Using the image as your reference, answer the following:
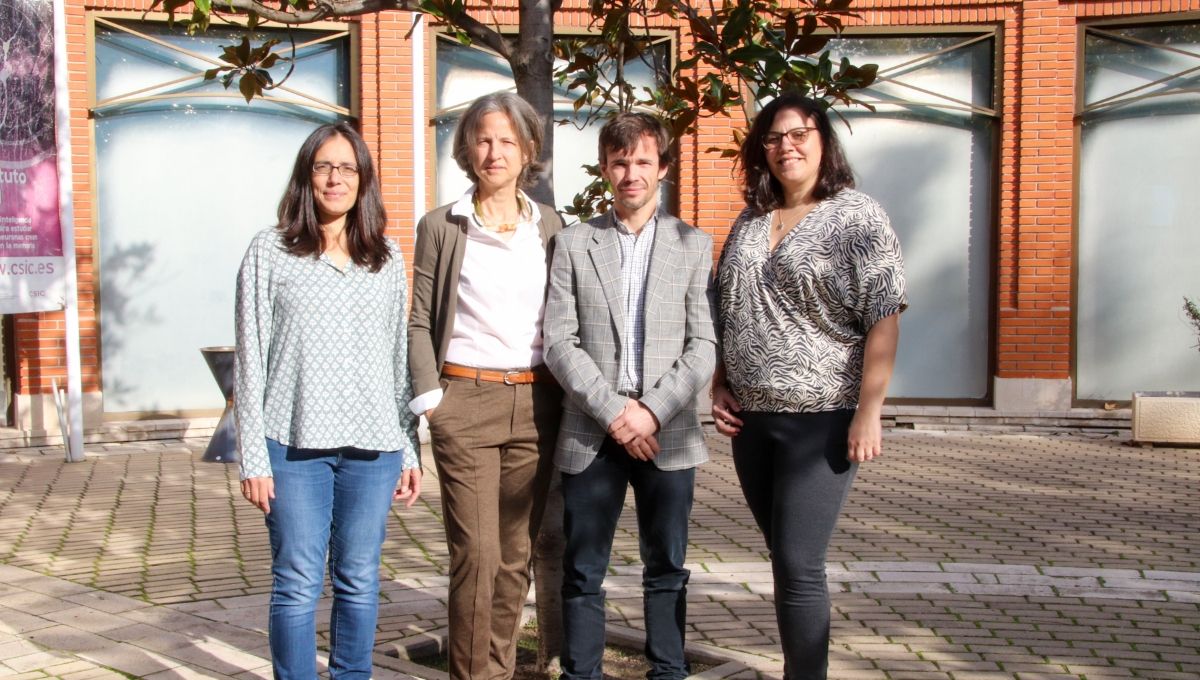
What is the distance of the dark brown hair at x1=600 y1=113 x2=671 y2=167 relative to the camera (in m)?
4.18

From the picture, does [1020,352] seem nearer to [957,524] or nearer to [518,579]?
[957,524]

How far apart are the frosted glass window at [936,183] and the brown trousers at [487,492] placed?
347 inches

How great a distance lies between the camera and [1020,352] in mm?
12289

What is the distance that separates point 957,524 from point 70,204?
7.31m

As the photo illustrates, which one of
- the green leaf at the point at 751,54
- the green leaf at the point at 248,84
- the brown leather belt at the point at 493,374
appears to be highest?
the green leaf at the point at 248,84

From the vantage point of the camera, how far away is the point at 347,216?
4.14m

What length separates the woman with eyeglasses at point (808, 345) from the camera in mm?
4027

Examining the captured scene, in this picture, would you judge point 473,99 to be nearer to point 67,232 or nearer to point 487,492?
point 67,232

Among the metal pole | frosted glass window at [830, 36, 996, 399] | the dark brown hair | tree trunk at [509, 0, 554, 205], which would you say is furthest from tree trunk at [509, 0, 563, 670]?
A: frosted glass window at [830, 36, 996, 399]

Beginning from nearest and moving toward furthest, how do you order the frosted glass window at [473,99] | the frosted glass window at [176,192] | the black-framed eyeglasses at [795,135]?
the black-framed eyeglasses at [795,135], the frosted glass window at [176,192], the frosted glass window at [473,99]

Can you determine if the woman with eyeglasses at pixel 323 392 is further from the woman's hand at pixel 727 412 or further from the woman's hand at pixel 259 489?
the woman's hand at pixel 727 412

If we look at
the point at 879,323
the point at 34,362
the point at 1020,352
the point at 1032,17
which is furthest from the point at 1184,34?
the point at 34,362

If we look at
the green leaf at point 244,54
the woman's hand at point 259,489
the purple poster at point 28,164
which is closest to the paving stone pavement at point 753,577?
the woman's hand at point 259,489

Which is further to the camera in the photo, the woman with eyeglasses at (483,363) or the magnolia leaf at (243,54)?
the magnolia leaf at (243,54)
